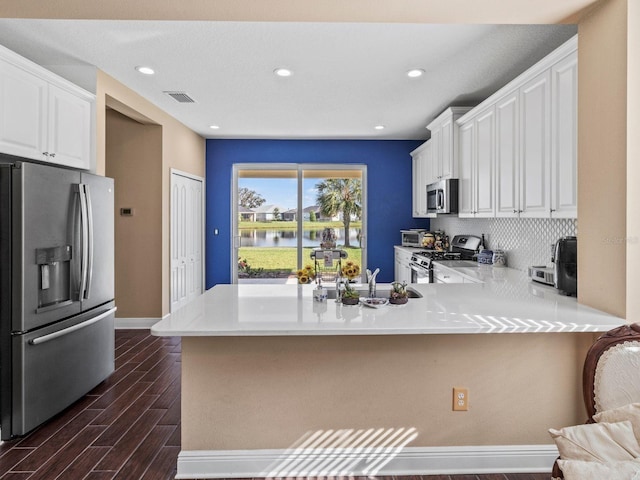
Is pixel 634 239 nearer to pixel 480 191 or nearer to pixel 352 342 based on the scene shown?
pixel 352 342

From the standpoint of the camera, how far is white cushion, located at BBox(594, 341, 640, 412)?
1.35 metres

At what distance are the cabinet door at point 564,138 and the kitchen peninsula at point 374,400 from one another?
74 centimetres

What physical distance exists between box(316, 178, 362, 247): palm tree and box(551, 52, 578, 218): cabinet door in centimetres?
403

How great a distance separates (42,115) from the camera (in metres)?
2.85

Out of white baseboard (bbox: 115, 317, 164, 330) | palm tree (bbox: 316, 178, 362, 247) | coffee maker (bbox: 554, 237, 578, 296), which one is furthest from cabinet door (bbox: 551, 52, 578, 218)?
white baseboard (bbox: 115, 317, 164, 330)

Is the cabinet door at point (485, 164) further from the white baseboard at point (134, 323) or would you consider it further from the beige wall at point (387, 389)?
the white baseboard at point (134, 323)

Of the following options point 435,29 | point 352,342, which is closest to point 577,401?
point 352,342

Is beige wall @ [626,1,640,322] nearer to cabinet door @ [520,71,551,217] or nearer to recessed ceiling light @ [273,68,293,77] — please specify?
cabinet door @ [520,71,551,217]

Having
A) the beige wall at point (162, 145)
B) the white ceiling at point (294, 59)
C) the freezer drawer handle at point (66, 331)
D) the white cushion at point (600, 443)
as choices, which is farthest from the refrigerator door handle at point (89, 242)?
the white cushion at point (600, 443)

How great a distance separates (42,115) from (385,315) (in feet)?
9.12

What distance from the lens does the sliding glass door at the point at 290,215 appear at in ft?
21.3

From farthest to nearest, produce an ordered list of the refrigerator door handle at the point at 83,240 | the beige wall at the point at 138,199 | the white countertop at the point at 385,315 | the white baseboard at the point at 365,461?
the beige wall at the point at 138,199 < the refrigerator door handle at the point at 83,240 < the white baseboard at the point at 365,461 < the white countertop at the point at 385,315

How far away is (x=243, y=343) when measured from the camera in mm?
2064

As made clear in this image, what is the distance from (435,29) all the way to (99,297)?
3.15m
